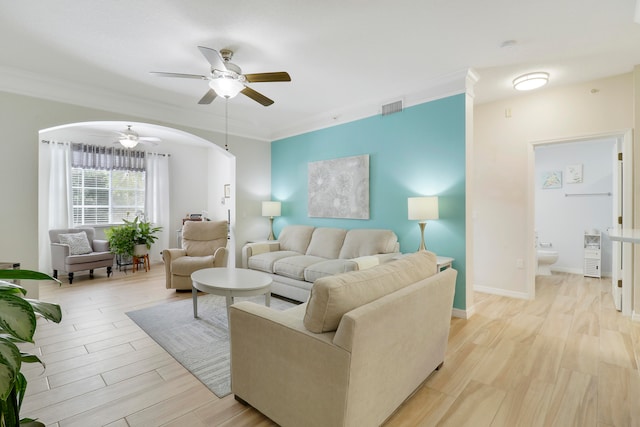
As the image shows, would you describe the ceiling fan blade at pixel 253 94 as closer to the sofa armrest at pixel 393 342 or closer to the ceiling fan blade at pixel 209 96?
the ceiling fan blade at pixel 209 96

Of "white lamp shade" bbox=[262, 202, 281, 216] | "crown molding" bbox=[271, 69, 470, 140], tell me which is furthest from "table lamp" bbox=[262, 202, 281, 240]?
"crown molding" bbox=[271, 69, 470, 140]

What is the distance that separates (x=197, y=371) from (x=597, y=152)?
6910 mm

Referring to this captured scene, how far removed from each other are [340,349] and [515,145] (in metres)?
4.02

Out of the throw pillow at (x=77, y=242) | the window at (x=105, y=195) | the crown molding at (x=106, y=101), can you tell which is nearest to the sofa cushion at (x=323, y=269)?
the crown molding at (x=106, y=101)

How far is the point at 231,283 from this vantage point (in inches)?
117

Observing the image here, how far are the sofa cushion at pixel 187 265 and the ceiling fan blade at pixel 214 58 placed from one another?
2771mm

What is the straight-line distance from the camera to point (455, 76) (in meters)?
3.44

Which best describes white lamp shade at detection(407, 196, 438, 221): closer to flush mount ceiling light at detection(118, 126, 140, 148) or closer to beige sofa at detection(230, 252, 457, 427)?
beige sofa at detection(230, 252, 457, 427)

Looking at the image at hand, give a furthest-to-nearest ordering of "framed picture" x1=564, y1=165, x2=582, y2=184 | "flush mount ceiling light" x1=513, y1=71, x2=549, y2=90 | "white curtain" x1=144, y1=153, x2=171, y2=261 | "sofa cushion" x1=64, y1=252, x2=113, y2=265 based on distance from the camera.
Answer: "white curtain" x1=144, y1=153, x2=171, y2=261 → "framed picture" x1=564, y1=165, x2=582, y2=184 → "sofa cushion" x1=64, y1=252, x2=113, y2=265 → "flush mount ceiling light" x1=513, y1=71, x2=549, y2=90

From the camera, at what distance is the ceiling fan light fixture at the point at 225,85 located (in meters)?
2.83

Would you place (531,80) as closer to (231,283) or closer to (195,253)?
(231,283)

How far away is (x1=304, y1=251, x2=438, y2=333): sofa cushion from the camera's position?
150 centimetres

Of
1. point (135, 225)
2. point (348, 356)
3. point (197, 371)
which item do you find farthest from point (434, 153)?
point (135, 225)

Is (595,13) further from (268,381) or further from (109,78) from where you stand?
(109,78)
